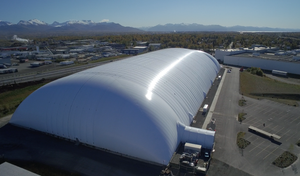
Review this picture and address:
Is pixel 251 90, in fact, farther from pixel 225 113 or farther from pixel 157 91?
pixel 157 91

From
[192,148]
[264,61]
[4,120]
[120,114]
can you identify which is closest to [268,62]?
[264,61]

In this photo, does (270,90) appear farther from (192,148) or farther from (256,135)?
(192,148)

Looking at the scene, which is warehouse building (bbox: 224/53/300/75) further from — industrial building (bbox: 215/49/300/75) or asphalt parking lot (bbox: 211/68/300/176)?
asphalt parking lot (bbox: 211/68/300/176)

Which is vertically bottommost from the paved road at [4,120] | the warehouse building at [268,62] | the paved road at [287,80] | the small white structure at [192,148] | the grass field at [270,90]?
the paved road at [287,80]

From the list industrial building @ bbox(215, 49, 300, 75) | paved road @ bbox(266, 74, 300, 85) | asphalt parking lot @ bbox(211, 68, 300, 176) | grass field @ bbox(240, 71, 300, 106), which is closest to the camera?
asphalt parking lot @ bbox(211, 68, 300, 176)

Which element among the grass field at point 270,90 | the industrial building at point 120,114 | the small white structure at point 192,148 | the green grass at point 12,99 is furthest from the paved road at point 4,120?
the grass field at point 270,90

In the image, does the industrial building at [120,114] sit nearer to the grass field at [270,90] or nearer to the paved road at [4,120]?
the paved road at [4,120]

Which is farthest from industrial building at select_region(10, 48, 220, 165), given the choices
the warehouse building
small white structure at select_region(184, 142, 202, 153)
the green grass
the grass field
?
the warehouse building
